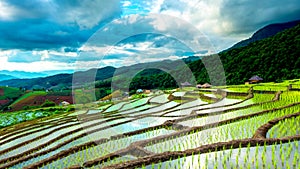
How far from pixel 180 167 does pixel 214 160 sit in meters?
0.64

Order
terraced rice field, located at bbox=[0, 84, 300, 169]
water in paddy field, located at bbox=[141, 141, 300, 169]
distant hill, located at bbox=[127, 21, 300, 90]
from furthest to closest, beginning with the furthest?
1. distant hill, located at bbox=[127, 21, 300, 90]
2. terraced rice field, located at bbox=[0, 84, 300, 169]
3. water in paddy field, located at bbox=[141, 141, 300, 169]

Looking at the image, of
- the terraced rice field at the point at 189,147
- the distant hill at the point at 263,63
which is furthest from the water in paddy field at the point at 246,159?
the distant hill at the point at 263,63

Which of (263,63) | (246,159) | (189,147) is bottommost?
(189,147)

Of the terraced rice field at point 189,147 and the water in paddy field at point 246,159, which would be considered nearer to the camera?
the water in paddy field at point 246,159

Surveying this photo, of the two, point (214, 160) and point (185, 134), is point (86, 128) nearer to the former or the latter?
point (185, 134)

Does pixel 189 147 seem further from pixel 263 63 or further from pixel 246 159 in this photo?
pixel 263 63

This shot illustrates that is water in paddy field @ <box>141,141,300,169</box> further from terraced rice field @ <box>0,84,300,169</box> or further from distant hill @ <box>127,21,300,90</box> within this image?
distant hill @ <box>127,21,300,90</box>

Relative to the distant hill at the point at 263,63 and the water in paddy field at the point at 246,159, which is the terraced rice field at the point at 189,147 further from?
the distant hill at the point at 263,63

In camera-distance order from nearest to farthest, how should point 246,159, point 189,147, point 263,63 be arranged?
point 246,159, point 189,147, point 263,63

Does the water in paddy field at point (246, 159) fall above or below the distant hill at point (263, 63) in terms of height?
below

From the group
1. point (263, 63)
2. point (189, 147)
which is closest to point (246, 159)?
point (189, 147)

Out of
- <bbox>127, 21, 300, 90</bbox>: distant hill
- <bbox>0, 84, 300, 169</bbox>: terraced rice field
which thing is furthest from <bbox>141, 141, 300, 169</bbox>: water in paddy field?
<bbox>127, 21, 300, 90</bbox>: distant hill

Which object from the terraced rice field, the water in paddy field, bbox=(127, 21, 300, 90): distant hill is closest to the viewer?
the water in paddy field

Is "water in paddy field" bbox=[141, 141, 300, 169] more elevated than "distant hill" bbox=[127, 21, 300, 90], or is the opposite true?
"distant hill" bbox=[127, 21, 300, 90]
